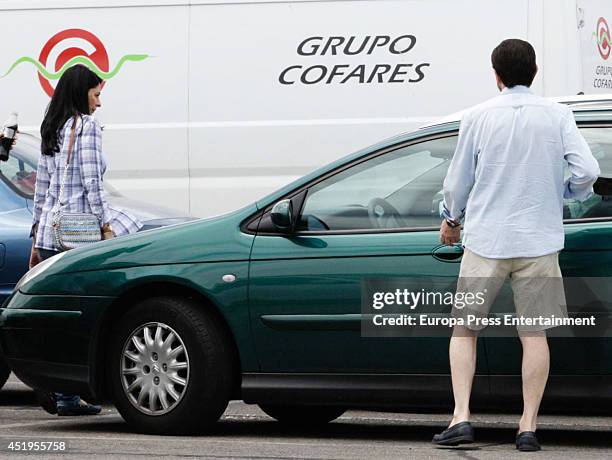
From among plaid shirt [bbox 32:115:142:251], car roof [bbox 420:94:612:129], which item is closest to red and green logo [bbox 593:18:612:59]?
car roof [bbox 420:94:612:129]

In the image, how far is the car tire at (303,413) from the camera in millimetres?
7535

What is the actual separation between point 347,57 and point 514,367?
5.12 m

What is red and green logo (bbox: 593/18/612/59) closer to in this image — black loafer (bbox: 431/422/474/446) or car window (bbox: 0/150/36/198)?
car window (bbox: 0/150/36/198)

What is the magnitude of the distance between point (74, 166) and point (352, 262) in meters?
2.03

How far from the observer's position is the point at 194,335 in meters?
6.86

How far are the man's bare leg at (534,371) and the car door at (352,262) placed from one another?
26 centimetres

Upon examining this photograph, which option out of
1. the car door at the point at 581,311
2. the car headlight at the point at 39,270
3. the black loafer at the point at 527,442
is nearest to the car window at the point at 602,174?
the car door at the point at 581,311

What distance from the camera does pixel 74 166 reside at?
8.08 metres

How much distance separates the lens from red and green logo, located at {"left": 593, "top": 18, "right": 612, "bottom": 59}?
11.2 meters

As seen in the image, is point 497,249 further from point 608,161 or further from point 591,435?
point 591,435

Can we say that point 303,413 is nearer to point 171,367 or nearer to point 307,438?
point 307,438

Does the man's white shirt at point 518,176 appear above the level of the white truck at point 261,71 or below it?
below

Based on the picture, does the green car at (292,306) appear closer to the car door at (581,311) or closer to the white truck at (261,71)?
the car door at (581,311)

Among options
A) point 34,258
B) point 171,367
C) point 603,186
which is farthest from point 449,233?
point 34,258
